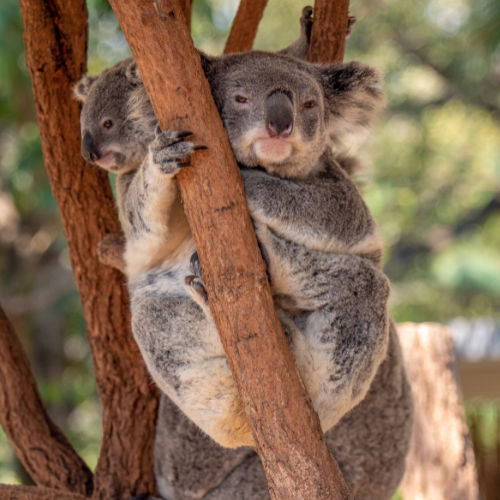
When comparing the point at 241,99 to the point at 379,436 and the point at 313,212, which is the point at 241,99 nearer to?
the point at 313,212

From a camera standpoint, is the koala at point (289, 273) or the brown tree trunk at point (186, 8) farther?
the brown tree trunk at point (186, 8)

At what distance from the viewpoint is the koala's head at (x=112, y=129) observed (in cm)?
242

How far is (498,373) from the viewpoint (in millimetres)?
4246

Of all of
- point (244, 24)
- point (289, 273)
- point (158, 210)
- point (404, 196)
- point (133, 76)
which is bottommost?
point (289, 273)

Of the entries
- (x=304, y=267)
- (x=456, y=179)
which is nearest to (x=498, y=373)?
(x=304, y=267)

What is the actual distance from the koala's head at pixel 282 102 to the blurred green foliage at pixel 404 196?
4.27 metres

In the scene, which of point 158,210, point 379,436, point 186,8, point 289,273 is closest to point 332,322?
point 289,273

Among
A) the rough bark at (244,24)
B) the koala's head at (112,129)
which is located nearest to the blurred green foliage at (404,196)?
the rough bark at (244,24)

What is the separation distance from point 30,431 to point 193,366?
1.25 meters

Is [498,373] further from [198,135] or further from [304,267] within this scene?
[198,135]

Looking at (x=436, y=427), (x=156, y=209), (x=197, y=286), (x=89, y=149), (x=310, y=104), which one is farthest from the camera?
(x=436, y=427)

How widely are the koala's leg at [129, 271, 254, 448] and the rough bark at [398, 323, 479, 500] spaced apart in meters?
1.79

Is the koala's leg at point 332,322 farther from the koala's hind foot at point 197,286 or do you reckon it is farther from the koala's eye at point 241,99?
the koala's eye at point 241,99

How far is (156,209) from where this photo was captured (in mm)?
1956
